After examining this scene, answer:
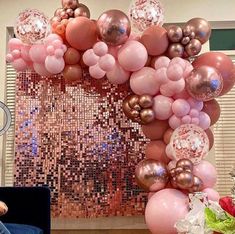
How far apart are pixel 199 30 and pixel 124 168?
1127mm

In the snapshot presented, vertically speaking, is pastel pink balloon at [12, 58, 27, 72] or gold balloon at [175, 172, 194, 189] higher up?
pastel pink balloon at [12, 58, 27, 72]

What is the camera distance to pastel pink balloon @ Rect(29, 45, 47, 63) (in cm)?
253

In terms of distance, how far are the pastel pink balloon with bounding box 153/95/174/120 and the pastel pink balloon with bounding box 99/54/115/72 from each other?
36 centimetres

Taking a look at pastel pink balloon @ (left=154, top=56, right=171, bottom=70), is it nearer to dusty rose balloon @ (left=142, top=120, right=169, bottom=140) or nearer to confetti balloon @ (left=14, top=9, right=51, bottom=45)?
dusty rose balloon @ (left=142, top=120, right=169, bottom=140)

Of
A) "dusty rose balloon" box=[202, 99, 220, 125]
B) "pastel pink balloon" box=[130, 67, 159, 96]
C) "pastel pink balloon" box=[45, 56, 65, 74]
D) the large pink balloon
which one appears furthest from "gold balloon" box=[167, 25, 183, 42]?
the large pink balloon

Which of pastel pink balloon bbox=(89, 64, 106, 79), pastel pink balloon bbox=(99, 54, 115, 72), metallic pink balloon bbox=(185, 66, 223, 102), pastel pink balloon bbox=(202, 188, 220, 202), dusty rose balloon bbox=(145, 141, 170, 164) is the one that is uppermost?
pastel pink balloon bbox=(99, 54, 115, 72)

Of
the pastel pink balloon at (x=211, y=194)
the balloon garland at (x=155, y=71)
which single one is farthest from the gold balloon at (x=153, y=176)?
the pastel pink balloon at (x=211, y=194)

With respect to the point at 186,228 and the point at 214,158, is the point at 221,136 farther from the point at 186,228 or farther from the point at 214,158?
the point at 186,228

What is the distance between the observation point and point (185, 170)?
2299 millimetres

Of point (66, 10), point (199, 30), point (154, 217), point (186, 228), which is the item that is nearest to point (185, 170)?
point (154, 217)

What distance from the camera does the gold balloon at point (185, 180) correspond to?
2271mm

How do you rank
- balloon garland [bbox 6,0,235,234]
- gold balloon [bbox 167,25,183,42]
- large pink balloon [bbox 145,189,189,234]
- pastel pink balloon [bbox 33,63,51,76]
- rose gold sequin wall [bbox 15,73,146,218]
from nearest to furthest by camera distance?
large pink balloon [bbox 145,189,189,234]
balloon garland [bbox 6,0,235,234]
gold balloon [bbox 167,25,183,42]
pastel pink balloon [bbox 33,63,51,76]
rose gold sequin wall [bbox 15,73,146,218]

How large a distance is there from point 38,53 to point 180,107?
39.4 inches

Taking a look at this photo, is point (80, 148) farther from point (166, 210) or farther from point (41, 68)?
point (166, 210)
